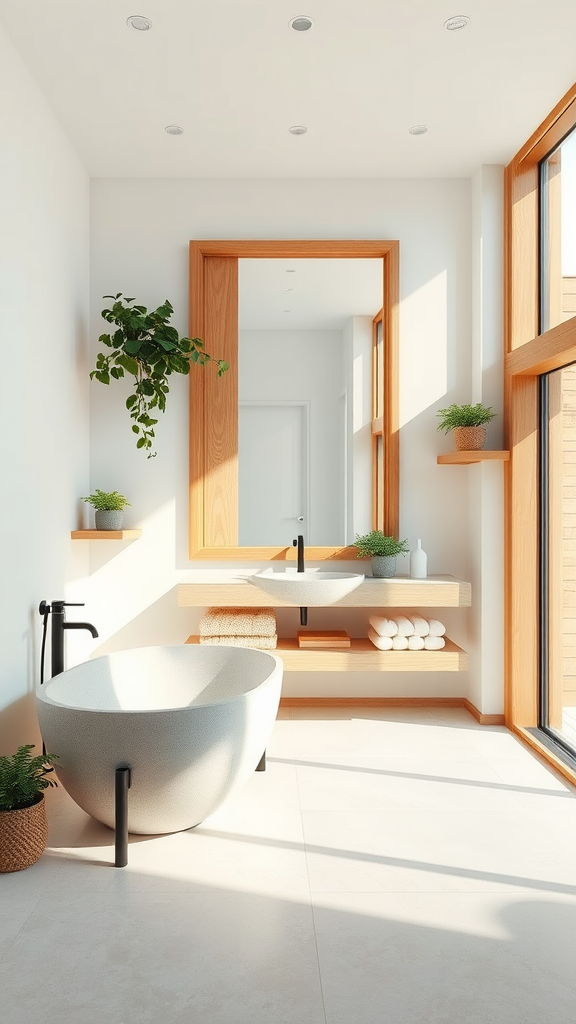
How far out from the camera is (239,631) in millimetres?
3729

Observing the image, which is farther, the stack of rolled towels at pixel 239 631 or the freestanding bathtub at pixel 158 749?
the stack of rolled towels at pixel 239 631

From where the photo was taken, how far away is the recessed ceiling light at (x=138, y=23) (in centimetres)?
269

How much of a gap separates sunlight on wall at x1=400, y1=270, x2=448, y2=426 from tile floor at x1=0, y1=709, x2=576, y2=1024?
1903mm

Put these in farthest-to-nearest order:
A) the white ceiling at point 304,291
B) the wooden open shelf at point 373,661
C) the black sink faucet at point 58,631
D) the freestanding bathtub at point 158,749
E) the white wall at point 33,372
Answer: the white ceiling at point 304,291, the wooden open shelf at point 373,661, the black sink faucet at point 58,631, the white wall at point 33,372, the freestanding bathtub at point 158,749

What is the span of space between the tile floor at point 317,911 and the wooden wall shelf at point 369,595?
2.71 ft

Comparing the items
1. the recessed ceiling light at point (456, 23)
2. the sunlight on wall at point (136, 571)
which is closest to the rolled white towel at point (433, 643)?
the sunlight on wall at point (136, 571)

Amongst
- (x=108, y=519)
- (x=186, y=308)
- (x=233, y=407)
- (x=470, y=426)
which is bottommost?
(x=108, y=519)

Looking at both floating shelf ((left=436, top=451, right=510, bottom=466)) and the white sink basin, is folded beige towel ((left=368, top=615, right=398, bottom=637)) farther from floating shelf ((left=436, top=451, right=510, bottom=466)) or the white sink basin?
floating shelf ((left=436, top=451, right=510, bottom=466))

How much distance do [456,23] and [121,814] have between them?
283cm

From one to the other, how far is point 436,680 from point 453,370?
1.64 m

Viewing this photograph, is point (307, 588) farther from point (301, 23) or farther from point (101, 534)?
point (301, 23)

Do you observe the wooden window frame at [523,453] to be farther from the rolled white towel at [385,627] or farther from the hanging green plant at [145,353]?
the hanging green plant at [145,353]

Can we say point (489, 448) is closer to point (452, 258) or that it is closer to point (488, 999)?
point (452, 258)

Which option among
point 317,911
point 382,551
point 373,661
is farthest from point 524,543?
point 317,911
